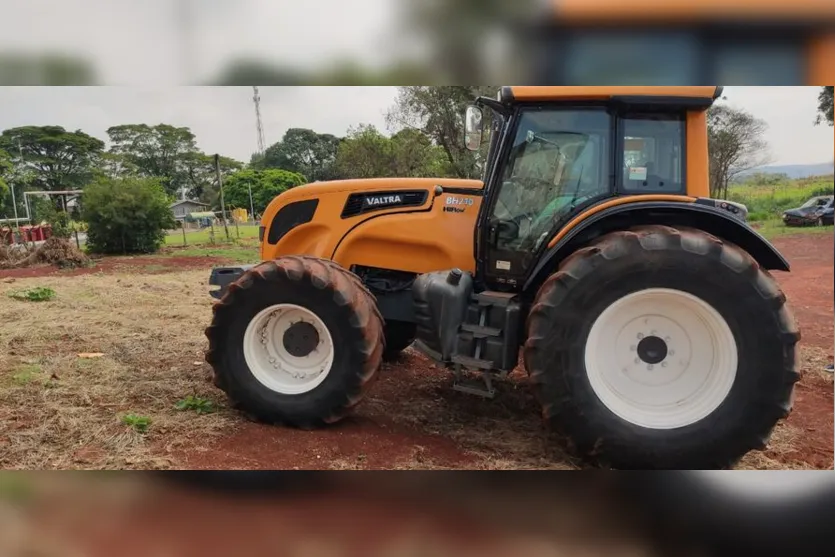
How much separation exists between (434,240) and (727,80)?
2.04 meters

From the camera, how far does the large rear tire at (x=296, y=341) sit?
11.2 ft

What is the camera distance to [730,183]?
6801 millimetres

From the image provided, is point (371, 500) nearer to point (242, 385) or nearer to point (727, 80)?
point (242, 385)

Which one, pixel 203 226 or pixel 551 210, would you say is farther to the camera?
pixel 203 226

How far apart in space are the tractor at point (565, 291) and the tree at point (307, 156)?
8932mm

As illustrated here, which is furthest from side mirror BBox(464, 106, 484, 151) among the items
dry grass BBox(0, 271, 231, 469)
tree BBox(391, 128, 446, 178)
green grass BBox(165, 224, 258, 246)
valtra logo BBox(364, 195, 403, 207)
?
green grass BBox(165, 224, 258, 246)

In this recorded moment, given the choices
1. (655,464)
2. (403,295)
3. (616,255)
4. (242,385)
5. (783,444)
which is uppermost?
(616,255)

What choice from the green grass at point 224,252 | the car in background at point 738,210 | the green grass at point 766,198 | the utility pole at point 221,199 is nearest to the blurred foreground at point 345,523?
the car in background at point 738,210

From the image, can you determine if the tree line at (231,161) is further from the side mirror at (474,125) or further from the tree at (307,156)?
the side mirror at (474,125)

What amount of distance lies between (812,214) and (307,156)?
11015 mm

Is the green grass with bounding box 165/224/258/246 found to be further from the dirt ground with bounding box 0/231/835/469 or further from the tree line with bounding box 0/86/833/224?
the dirt ground with bounding box 0/231/835/469

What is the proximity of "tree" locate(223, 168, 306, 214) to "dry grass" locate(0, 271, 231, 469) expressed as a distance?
16.0ft

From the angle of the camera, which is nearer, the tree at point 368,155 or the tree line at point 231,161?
the tree line at point 231,161

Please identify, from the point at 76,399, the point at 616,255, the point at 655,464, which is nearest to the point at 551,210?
the point at 616,255
